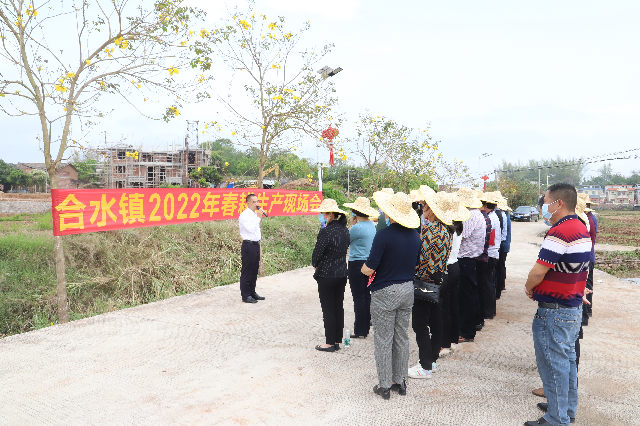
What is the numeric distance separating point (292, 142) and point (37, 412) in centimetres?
747

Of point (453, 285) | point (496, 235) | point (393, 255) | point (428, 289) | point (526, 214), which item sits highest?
point (393, 255)

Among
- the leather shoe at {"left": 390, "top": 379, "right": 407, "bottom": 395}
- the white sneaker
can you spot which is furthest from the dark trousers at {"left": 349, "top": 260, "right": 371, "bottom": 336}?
the leather shoe at {"left": 390, "top": 379, "right": 407, "bottom": 395}

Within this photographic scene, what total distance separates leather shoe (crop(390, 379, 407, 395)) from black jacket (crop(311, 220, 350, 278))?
1246 mm

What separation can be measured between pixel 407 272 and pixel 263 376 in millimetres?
1665

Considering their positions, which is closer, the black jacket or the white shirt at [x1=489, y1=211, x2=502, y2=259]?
the black jacket

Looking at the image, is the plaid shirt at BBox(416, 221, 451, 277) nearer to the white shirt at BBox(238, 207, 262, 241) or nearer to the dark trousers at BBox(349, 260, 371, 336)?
the dark trousers at BBox(349, 260, 371, 336)

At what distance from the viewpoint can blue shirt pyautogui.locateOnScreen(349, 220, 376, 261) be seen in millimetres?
4926

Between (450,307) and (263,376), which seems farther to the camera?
(450,307)

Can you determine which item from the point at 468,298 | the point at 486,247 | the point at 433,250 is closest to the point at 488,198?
the point at 486,247

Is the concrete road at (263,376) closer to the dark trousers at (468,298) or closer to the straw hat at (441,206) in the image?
the dark trousers at (468,298)

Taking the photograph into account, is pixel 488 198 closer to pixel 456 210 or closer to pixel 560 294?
pixel 456 210

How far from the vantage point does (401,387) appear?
3.68 meters

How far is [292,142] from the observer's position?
995 cm

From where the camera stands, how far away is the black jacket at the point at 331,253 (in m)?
4.53
